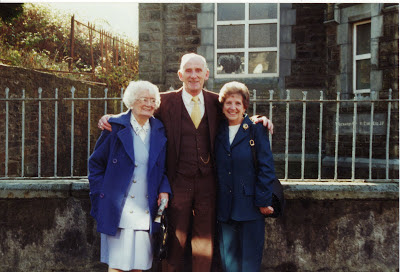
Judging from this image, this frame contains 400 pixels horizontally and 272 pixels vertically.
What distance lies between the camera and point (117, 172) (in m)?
2.96

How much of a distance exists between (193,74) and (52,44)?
49.9ft

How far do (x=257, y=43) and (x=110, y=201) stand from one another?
21.7 ft

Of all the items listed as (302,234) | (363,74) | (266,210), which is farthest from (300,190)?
(363,74)

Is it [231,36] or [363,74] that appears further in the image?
[231,36]

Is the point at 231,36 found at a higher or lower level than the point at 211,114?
higher

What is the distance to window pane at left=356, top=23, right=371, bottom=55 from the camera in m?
7.09

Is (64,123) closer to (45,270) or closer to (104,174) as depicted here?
(45,270)

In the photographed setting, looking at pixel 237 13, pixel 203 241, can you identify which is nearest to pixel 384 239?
pixel 203 241

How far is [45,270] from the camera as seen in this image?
165 inches

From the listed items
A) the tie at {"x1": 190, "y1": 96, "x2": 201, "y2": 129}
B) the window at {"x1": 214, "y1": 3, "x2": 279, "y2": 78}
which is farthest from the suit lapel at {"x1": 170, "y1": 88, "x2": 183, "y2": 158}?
the window at {"x1": 214, "y1": 3, "x2": 279, "y2": 78}

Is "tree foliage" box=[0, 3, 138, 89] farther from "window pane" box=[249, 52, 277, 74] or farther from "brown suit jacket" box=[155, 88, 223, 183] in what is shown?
"brown suit jacket" box=[155, 88, 223, 183]

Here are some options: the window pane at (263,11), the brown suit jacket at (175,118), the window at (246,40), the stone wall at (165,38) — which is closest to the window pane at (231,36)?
the window at (246,40)

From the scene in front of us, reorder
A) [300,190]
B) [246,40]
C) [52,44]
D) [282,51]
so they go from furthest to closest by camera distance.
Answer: [52,44]
[246,40]
[282,51]
[300,190]

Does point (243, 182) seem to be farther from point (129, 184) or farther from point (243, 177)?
point (129, 184)
